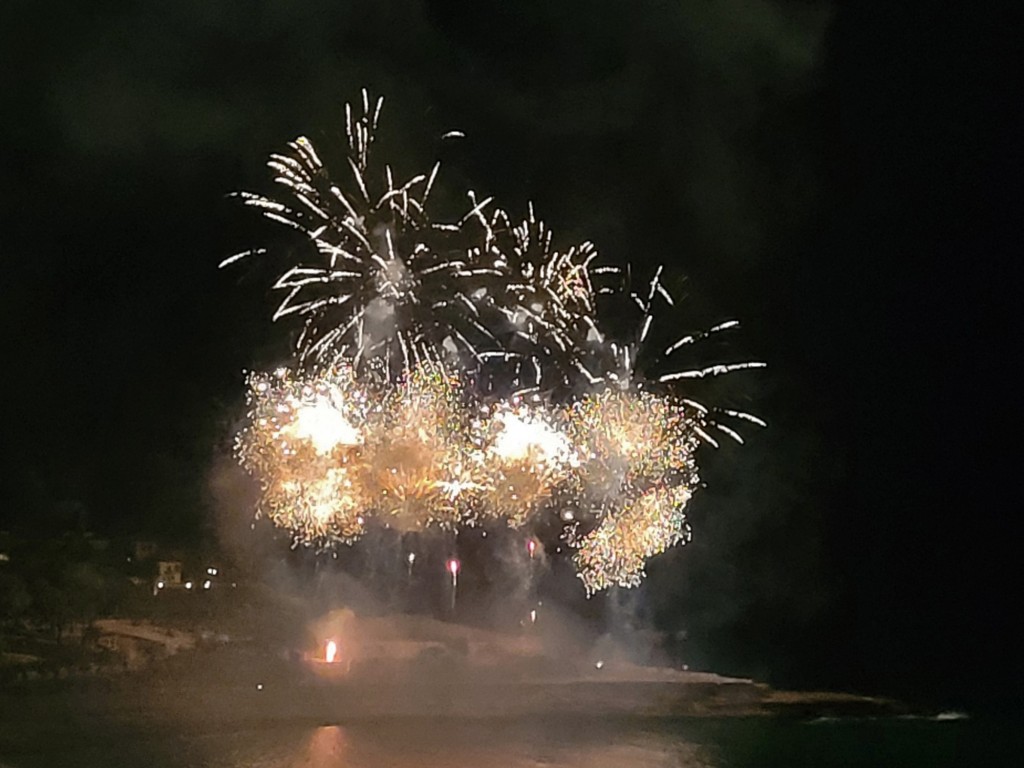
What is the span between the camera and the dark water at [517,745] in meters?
13.5

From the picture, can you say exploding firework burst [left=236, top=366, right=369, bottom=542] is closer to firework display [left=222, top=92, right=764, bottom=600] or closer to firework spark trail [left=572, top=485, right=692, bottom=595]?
firework display [left=222, top=92, right=764, bottom=600]

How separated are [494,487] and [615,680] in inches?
145

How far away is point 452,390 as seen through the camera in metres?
18.6

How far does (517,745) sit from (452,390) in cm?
568

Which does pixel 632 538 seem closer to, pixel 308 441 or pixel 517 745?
pixel 308 441

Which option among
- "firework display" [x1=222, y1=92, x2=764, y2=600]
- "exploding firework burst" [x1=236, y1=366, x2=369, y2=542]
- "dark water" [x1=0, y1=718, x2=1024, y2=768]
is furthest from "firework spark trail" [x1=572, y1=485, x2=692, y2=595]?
"dark water" [x1=0, y1=718, x2=1024, y2=768]

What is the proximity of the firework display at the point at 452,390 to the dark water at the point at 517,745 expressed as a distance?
4.33 m

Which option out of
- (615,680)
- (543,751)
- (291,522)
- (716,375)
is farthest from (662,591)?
(543,751)

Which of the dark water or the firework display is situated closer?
the dark water

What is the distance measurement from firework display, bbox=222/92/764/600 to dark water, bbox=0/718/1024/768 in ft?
14.2

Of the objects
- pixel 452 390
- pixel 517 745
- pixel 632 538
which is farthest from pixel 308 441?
pixel 517 745

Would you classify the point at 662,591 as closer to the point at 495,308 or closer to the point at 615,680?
the point at 615,680

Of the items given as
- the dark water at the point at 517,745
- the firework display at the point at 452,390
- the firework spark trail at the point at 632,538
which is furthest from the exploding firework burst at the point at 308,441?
the dark water at the point at 517,745

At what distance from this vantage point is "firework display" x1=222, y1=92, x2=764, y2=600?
55.4 ft
